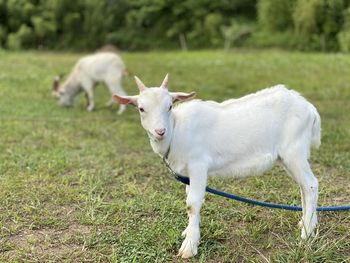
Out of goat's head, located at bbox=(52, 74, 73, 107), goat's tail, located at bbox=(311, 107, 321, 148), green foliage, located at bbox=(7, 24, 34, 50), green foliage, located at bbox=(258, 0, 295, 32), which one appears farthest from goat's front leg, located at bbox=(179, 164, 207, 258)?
green foliage, located at bbox=(7, 24, 34, 50)

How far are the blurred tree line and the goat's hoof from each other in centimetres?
1793

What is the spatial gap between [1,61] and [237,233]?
13474mm

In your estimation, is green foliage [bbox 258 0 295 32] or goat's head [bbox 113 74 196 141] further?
green foliage [bbox 258 0 295 32]

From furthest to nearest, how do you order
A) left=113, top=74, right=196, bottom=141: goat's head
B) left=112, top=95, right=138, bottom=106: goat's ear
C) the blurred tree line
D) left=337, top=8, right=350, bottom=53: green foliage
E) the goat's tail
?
the blurred tree line, left=337, top=8, right=350, bottom=53: green foliage, the goat's tail, left=112, top=95, right=138, bottom=106: goat's ear, left=113, top=74, right=196, bottom=141: goat's head

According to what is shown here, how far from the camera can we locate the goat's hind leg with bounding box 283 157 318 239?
3.62 metres

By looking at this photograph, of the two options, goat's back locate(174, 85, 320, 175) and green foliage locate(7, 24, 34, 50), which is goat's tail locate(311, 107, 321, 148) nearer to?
goat's back locate(174, 85, 320, 175)

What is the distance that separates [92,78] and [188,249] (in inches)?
253

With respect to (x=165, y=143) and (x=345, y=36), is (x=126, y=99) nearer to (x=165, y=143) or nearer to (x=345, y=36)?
(x=165, y=143)

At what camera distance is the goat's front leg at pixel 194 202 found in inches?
139

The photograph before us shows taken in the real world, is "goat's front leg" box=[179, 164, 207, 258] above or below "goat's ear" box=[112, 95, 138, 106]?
below

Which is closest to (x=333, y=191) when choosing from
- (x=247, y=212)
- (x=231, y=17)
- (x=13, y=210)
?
(x=247, y=212)

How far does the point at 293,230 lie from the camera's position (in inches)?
155

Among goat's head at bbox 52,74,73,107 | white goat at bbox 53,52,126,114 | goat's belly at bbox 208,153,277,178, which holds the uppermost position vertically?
goat's belly at bbox 208,153,277,178

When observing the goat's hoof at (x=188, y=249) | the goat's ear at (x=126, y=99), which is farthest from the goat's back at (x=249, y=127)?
the goat's hoof at (x=188, y=249)
